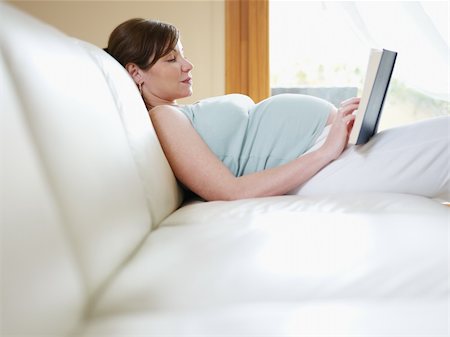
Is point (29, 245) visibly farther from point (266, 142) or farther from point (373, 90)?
point (266, 142)

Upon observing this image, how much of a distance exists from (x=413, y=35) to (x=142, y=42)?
2.07 meters

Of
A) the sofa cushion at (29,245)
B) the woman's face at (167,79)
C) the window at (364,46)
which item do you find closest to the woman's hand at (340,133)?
the woman's face at (167,79)

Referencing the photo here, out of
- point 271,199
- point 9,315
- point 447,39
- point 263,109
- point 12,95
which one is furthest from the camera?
point 447,39

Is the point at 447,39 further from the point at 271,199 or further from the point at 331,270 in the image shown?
the point at 331,270

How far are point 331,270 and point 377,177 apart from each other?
0.64 metres

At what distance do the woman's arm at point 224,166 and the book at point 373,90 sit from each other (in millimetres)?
54

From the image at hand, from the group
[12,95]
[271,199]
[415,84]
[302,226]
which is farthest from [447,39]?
[12,95]

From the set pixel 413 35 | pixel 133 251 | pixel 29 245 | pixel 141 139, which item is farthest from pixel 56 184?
pixel 413 35

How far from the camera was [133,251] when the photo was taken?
2.91 feet

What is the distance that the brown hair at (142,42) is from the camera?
5.33 feet

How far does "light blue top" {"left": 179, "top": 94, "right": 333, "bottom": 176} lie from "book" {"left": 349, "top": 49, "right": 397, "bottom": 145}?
220 millimetres

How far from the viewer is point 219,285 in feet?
2.36

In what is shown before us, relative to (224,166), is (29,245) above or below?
above

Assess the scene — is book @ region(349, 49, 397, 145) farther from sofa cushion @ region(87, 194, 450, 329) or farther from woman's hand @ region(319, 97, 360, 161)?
sofa cushion @ region(87, 194, 450, 329)
